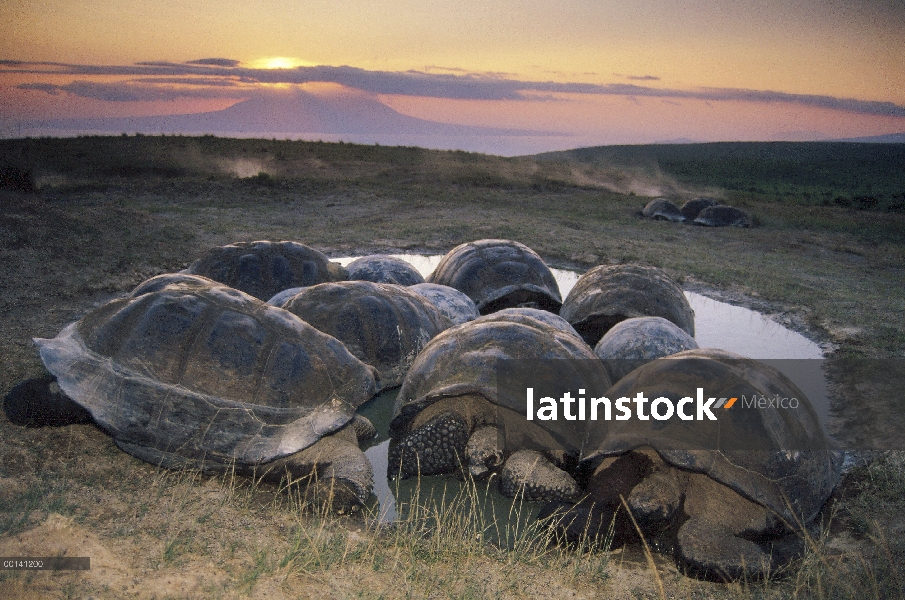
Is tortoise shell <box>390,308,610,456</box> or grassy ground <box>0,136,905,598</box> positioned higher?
tortoise shell <box>390,308,610,456</box>

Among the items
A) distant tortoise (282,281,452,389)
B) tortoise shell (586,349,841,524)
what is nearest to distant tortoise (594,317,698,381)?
tortoise shell (586,349,841,524)

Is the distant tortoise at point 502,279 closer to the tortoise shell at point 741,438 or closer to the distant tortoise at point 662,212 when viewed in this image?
the tortoise shell at point 741,438

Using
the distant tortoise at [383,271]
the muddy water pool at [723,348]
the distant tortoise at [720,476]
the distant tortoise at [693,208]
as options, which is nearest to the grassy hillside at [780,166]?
the distant tortoise at [693,208]

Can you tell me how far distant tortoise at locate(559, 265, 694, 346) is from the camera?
8250mm

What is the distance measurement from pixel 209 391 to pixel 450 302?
11.9ft

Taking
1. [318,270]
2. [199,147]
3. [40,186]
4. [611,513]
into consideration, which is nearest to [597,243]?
[318,270]

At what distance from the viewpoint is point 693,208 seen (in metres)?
25.8

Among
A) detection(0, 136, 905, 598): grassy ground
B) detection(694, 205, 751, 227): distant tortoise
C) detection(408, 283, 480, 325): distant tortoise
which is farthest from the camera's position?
detection(694, 205, 751, 227): distant tortoise

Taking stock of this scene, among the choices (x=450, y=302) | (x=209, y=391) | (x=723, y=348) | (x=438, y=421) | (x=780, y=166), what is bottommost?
(x=723, y=348)

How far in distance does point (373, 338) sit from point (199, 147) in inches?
1787

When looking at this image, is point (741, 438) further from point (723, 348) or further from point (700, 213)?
point (700, 213)

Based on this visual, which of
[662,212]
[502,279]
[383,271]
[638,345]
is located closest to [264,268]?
[383,271]

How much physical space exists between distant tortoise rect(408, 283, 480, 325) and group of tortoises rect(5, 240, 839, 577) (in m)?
1.93

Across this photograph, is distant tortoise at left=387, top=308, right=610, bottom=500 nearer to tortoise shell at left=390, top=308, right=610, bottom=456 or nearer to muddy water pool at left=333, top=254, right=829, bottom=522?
tortoise shell at left=390, top=308, right=610, bottom=456
